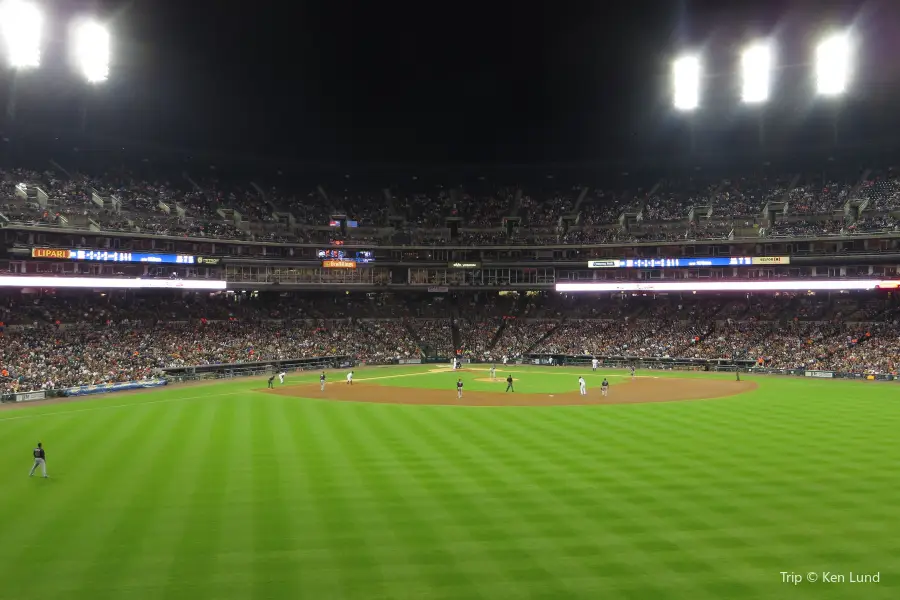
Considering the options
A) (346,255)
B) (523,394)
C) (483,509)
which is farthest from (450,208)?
(483,509)

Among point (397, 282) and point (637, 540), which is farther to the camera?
point (397, 282)

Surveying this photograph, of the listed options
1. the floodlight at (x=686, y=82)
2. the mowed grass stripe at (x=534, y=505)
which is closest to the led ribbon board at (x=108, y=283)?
the mowed grass stripe at (x=534, y=505)

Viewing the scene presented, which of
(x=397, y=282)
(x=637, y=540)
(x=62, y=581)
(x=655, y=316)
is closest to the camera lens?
(x=62, y=581)

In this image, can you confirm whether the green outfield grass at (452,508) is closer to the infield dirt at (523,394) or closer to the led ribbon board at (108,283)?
the infield dirt at (523,394)

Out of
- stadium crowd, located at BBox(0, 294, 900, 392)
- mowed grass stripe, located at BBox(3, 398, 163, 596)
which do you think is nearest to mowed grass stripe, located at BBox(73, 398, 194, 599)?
mowed grass stripe, located at BBox(3, 398, 163, 596)

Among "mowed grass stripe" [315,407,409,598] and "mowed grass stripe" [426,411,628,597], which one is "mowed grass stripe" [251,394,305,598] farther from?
"mowed grass stripe" [426,411,628,597]

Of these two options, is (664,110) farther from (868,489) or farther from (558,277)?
(868,489)

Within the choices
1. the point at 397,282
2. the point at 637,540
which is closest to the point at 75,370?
the point at 397,282
